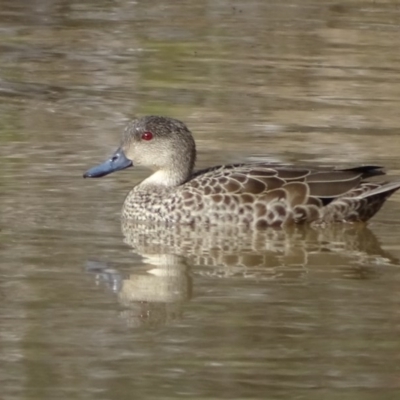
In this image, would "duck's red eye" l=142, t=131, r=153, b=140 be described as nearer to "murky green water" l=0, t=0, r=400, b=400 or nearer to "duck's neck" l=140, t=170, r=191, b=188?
"duck's neck" l=140, t=170, r=191, b=188

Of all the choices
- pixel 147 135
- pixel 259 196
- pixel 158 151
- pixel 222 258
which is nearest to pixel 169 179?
pixel 158 151

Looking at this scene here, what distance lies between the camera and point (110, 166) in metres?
10.4

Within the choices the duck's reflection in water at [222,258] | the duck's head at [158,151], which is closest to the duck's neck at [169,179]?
the duck's head at [158,151]

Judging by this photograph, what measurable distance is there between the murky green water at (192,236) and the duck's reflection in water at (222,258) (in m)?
0.02

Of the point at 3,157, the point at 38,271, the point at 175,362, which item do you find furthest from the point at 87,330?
the point at 3,157

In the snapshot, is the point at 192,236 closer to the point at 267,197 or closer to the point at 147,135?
the point at 267,197

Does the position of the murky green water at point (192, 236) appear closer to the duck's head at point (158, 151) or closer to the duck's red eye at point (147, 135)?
the duck's head at point (158, 151)

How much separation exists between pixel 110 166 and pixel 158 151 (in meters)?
0.36

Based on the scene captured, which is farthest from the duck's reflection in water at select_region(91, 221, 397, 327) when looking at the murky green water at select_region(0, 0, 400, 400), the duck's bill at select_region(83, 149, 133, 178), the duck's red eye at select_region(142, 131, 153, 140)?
the duck's red eye at select_region(142, 131, 153, 140)

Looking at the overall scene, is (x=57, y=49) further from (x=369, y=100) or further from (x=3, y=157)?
(x=3, y=157)

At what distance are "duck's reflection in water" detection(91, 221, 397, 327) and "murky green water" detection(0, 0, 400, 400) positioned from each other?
19mm

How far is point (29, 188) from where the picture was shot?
35.2 ft

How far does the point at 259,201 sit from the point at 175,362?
3.26m

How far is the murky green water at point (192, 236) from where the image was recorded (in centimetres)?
688
